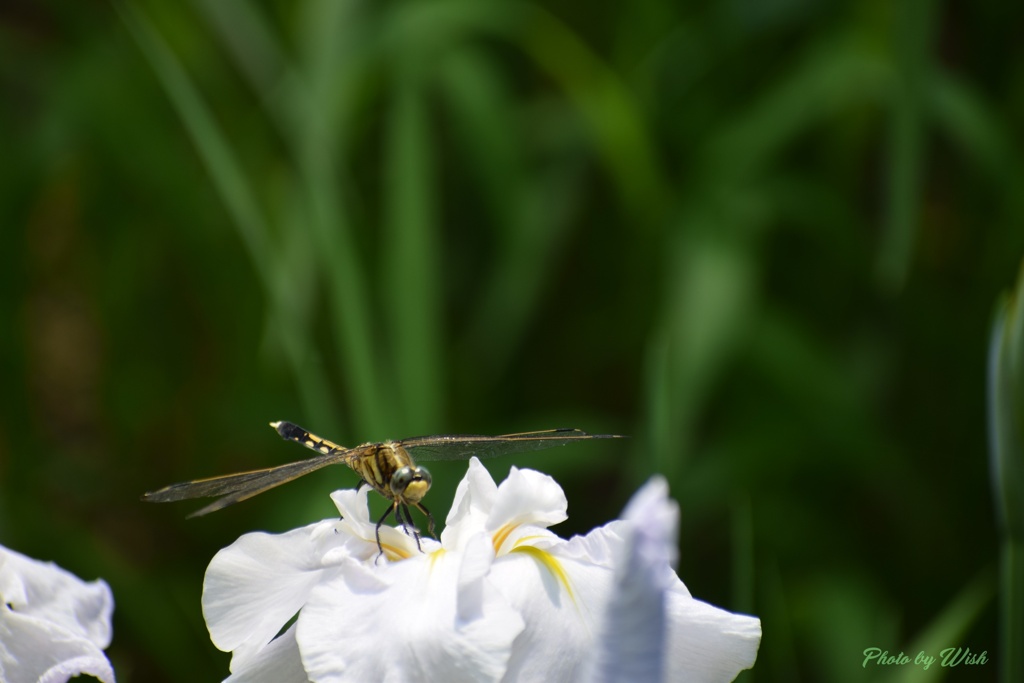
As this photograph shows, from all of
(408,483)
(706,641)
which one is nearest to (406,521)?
(408,483)

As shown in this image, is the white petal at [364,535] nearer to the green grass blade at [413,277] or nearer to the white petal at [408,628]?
the white petal at [408,628]

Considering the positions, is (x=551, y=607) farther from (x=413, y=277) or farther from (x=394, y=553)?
(x=413, y=277)

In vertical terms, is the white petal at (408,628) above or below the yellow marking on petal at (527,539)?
below

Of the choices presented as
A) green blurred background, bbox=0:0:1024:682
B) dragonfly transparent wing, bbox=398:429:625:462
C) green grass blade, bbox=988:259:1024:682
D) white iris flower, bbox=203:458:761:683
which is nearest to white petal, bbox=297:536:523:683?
white iris flower, bbox=203:458:761:683

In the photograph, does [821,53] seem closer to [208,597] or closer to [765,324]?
[765,324]

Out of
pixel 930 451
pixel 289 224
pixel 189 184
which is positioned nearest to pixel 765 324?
pixel 930 451

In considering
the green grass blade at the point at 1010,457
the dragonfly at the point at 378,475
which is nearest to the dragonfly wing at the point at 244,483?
the dragonfly at the point at 378,475

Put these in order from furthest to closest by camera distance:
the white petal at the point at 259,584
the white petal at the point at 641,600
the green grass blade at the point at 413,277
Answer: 1. the green grass blade at the point at 413,277
2. the white petal at the point at 259,584
3. the white petal at the point at 641,600
